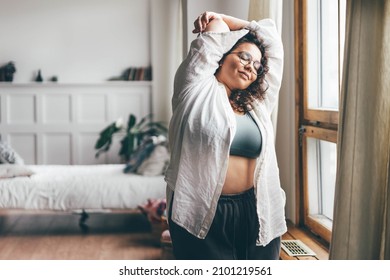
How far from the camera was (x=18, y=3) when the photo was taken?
171 inches

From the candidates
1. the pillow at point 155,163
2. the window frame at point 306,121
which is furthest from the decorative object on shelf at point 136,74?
the window frame at point 306,121

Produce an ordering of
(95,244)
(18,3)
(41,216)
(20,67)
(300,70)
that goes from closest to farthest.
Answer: (300,70) → (95,244) → (41,216) → (18,3) → (20,67)

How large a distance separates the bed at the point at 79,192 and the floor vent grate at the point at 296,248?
1.34 meters

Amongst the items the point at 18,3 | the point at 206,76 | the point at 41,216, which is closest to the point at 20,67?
the point at 18,3

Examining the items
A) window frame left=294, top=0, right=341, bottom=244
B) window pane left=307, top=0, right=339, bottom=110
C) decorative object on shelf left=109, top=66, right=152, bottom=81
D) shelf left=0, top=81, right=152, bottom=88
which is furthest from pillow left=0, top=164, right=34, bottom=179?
window pane left=307, top=0, right=339, bottom=110

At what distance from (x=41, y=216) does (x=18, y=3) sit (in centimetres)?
187

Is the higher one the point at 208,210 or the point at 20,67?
the point at 20,67

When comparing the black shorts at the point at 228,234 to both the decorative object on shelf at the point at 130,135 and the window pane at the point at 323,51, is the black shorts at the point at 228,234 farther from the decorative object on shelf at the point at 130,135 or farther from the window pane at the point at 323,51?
the decorative object on shelf at the point at 130,135

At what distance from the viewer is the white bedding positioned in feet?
11.0

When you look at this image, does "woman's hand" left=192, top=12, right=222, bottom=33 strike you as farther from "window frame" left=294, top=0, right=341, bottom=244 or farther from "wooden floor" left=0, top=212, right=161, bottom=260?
"wooden floor" left=0, top=212, right=161, bottom=260

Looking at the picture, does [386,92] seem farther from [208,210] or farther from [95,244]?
[95,244]

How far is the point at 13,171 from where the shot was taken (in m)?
3.46

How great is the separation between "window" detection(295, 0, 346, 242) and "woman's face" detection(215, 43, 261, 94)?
2.79ft

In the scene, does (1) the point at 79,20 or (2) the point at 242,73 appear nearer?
(2) the point at 242,73
